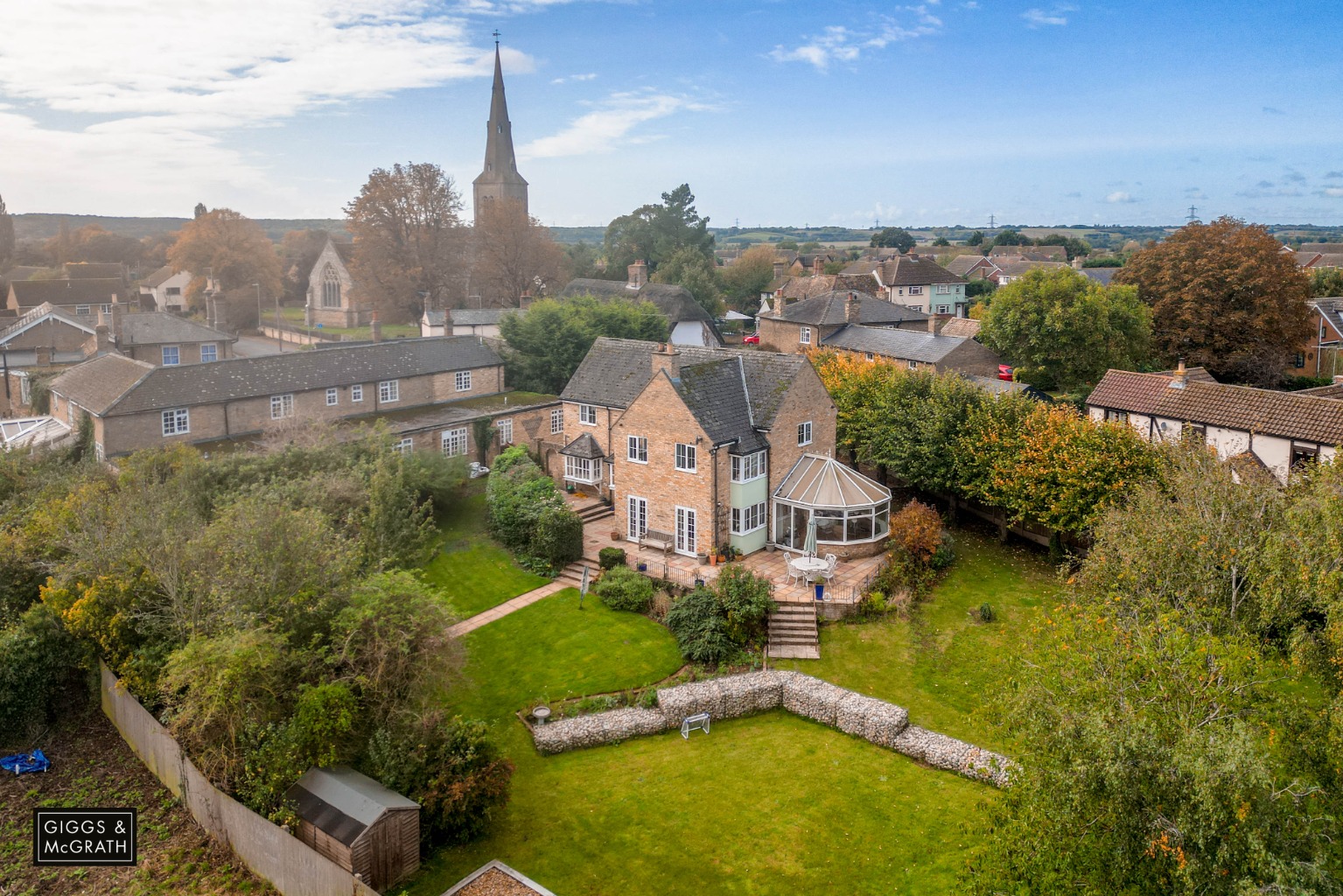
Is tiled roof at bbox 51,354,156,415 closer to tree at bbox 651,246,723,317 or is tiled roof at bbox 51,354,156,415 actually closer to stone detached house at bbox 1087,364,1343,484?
stone detached house at bbox 1087,364,1343,484

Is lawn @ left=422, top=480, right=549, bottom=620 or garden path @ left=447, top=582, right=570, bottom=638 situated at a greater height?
lawn @ left=422, top=480, right=549, bottom=620

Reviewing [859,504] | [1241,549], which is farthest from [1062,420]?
[1241,549]

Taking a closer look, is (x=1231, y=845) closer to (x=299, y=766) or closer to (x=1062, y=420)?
(x=299, y=766)

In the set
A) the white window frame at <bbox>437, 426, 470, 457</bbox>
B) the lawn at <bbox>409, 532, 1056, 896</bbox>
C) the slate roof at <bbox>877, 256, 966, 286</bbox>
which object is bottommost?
the lawn at <bbox>409, 532, 1056, 896</bbox>

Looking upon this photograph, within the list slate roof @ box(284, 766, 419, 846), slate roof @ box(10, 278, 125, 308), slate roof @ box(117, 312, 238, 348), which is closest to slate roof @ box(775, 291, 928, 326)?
slate roof @ box(117, 312, 238, 348)

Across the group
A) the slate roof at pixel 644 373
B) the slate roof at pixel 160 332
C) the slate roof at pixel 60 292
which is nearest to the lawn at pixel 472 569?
the slate roof at pixel 644 373

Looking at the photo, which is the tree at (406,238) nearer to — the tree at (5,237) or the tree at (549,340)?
the tree at (549,340)

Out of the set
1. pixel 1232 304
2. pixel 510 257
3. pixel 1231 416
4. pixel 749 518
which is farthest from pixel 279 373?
pixel 1232 304

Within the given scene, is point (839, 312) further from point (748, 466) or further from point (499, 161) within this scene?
point (499, 161)
